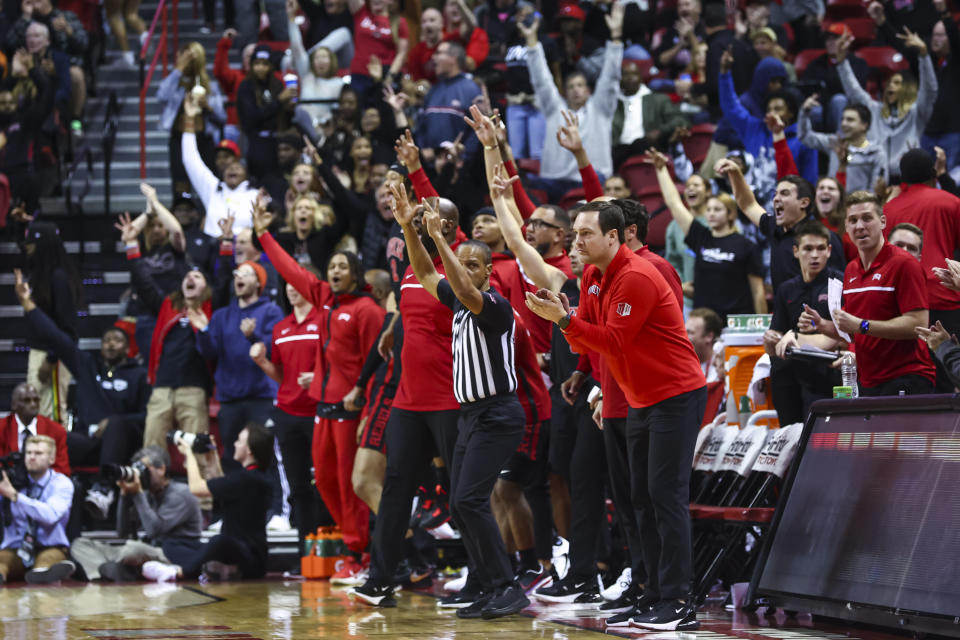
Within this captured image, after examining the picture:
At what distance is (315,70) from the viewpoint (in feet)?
48.8

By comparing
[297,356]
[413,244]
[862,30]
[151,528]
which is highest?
[862,30]

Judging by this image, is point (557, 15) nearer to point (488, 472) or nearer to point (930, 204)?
point (930, 204)

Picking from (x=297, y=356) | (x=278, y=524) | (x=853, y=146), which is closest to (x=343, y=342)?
(x=297, y=356)

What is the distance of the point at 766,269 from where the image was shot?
408 inches

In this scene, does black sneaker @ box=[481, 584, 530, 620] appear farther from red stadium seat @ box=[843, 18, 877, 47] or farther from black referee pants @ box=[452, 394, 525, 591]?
red stadium seat @ box=[843, 18, 877, 47]

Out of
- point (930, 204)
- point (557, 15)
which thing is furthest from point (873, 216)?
point (557, 15)

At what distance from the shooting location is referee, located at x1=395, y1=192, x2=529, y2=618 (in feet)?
22.6

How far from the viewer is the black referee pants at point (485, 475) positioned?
6.88 meters

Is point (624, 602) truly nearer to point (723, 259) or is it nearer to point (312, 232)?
point (723, 259)

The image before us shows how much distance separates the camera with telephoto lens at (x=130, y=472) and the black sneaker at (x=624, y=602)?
4.13 meters

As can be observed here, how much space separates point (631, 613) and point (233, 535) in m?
3.97

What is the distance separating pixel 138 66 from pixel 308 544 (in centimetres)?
981

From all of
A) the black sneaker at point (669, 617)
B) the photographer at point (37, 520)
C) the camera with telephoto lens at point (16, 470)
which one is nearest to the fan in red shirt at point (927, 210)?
the black sneaker at point (669, 617)

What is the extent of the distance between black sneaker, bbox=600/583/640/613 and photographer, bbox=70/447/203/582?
12.4 ft
